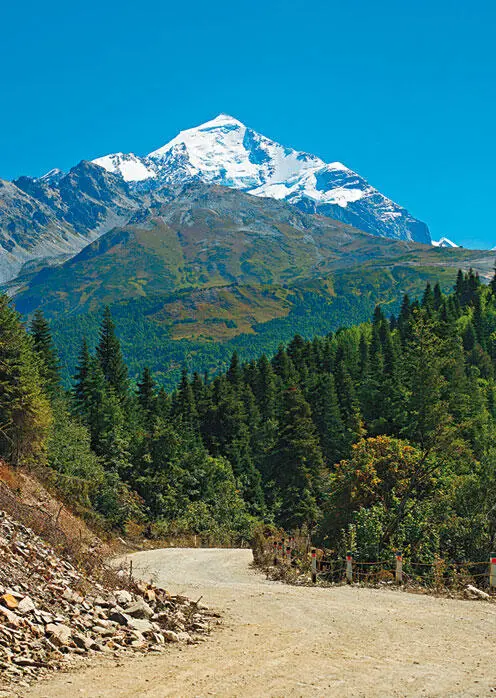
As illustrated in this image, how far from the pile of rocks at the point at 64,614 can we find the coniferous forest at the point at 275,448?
417 inches

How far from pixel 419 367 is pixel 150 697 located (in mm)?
42063

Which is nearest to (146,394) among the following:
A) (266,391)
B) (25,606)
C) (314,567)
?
(266,391)

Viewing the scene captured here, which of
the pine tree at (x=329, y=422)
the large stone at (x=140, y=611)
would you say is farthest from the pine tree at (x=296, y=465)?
the large stone at (x=140, y=611)

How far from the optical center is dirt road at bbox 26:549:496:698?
9656 mm

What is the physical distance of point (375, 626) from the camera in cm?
1412

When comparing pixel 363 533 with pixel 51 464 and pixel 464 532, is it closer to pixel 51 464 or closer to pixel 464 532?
pixel 464 532

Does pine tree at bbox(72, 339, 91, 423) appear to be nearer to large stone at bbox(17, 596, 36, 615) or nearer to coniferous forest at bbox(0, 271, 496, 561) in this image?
coniferous forest at bbox(0, 271, 496, 561)

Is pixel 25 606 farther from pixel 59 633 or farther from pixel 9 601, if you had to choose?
pixel 59 633

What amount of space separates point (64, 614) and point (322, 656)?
4.53 metres

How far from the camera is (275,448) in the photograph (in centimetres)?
6094

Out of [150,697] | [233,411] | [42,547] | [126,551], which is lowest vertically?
[126,551]

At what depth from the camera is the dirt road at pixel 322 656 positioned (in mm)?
9656

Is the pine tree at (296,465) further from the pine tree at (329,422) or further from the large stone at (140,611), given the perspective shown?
the large stone at (140,611)

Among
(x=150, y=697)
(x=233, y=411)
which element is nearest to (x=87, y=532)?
(x=150, y=697)
